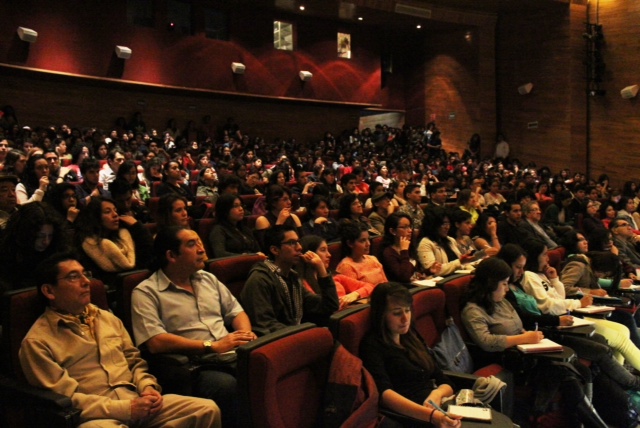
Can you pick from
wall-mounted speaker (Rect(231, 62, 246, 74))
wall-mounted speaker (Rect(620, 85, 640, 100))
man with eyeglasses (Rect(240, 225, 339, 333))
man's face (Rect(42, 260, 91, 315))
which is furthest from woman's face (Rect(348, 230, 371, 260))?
wall-mounted speaker (Rect(620, 85, 640, 100))

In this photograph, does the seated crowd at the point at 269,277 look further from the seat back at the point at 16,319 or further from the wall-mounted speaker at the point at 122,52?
the wall-mounted speaker at the point at 122,52

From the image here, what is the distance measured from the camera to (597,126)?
30.8 feet

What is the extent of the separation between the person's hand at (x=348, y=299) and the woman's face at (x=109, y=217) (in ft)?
3.08

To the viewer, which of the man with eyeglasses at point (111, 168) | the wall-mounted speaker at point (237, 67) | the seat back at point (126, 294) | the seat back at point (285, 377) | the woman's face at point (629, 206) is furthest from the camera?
the wall-mounted speaker at point (237, 67)

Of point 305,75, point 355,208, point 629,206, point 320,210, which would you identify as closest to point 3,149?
point 320,210

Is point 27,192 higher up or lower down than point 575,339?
higher up

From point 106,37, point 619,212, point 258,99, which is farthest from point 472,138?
point 106,37

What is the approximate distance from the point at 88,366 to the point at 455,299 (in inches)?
51.9

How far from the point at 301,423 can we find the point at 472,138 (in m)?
9.35

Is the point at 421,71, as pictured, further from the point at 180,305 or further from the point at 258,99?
the point at 180,305

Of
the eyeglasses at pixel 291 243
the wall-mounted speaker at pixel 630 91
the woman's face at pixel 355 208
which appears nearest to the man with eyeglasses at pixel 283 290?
the eyeglasses at pixel 291 243

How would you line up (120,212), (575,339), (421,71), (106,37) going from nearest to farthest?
(575,339), (120,212), (106,37), (421,71)

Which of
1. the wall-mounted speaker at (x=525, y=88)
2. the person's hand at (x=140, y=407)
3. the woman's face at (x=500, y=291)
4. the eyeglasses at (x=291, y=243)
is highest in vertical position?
the wall-mounted speaker at (x=525, y=88)

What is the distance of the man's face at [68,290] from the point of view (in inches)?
62.4
